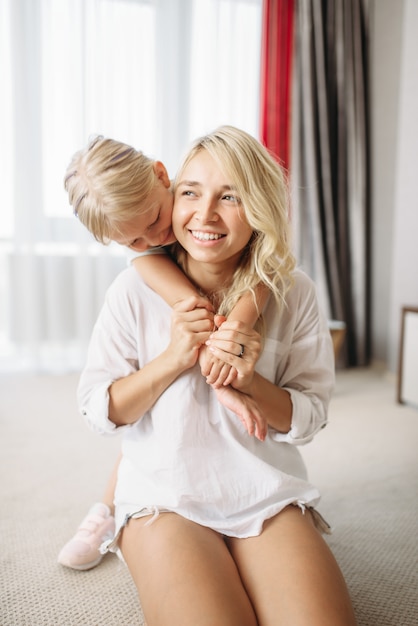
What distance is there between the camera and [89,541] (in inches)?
51.8

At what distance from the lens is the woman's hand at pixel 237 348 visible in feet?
3.17

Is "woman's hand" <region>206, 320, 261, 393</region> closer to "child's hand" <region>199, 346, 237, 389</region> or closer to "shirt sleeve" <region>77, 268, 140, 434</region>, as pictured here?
"child's hand" <region>199, 346, 237, 389</region>

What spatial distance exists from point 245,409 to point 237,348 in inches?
4.4

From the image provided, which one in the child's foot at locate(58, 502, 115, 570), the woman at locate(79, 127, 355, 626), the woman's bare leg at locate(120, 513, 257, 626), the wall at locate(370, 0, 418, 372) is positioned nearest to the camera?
the woman's bare leg at locate(120, 513, 257, 626)

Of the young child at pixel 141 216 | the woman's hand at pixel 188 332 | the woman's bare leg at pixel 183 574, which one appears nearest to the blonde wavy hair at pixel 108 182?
the young child at pixel 141 216

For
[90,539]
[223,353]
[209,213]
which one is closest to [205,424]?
[223,353]

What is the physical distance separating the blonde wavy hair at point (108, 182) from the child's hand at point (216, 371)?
335 mm

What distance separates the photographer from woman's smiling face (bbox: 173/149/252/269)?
1042 millimetres

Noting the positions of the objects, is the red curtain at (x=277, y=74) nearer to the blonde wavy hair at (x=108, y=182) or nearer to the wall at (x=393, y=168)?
the wall at (x=393, y=168)

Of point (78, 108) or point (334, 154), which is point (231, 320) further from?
point (334, 154)

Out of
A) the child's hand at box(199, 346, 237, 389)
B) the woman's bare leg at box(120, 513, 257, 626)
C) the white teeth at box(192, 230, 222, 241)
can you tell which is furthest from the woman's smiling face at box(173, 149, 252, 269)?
the woman's bare leg at box(120, 513, 257, 626)

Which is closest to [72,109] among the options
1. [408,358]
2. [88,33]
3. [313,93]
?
[88,33]

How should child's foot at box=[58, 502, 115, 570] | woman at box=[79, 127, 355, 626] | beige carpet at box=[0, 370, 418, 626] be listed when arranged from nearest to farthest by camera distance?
woman at box=[79, 127, 355, 626], beige carpet at box=[0, 370, 418, 626], child's foot at box=[58, 502, 115, 570]

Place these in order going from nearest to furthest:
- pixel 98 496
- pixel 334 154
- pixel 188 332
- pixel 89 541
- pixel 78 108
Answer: pixel 188 332, pixel 89 541, pixel 98 496, pixel 78 108, pixel 334 154
